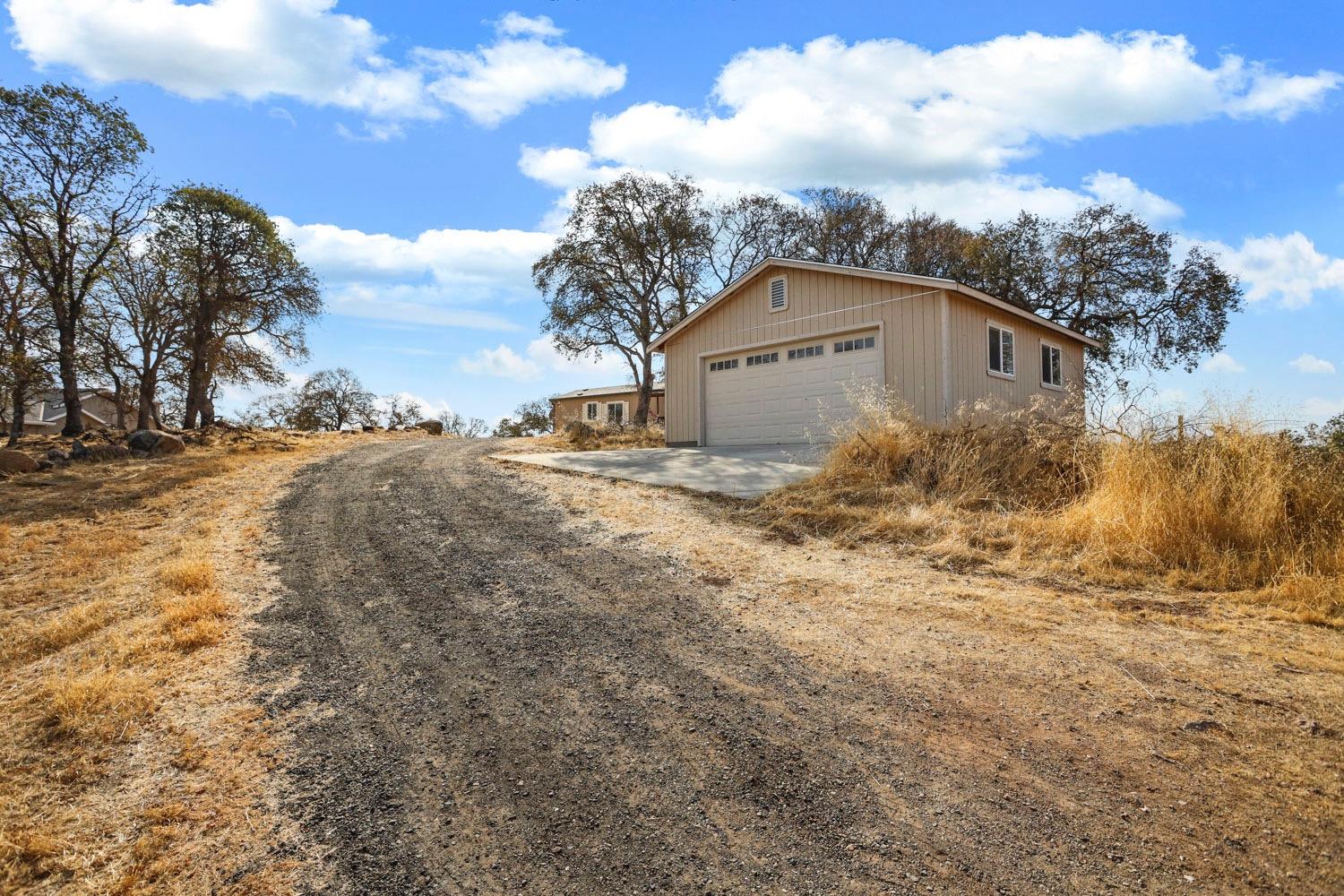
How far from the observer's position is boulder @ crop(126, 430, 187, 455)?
47.1 ft

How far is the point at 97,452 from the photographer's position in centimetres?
1339

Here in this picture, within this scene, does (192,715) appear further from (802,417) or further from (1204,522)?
(802,417)

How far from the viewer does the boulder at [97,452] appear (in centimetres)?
1323

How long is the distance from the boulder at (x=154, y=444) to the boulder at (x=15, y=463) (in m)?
2.33

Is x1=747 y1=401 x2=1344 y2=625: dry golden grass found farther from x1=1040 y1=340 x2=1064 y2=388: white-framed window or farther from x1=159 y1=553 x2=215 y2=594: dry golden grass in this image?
x1=1040 y1=340 x2=1064 y2=388: white-framed window

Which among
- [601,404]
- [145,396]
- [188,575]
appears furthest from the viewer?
[601,404]

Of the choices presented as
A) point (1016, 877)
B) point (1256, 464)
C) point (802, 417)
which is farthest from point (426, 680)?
point (802, 417)

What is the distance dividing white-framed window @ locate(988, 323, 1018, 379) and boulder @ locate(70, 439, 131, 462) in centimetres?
1757

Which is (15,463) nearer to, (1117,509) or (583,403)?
(1117,509)

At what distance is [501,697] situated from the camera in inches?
150

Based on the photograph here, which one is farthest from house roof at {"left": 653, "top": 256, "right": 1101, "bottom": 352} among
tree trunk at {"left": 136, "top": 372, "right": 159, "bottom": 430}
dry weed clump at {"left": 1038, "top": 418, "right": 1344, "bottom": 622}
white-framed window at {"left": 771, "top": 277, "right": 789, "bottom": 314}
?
tree trunk at {"left": 136, "top": 372, "right": 159, "bottom": 430}

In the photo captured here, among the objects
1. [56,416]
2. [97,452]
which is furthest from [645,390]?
[56,416]

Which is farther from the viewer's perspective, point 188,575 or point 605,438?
point 605,438

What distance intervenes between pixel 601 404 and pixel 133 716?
32.0 meters
